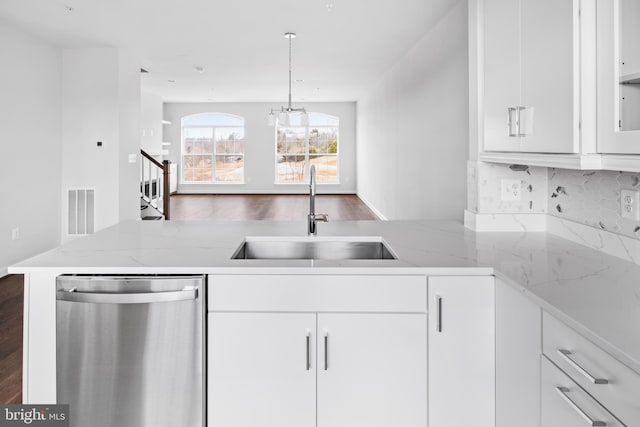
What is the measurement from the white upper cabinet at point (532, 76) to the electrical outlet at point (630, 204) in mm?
345

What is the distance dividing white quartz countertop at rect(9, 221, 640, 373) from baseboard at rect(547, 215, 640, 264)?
0.12ft

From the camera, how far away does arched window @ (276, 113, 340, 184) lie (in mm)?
13859

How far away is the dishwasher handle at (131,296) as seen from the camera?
62.9 inches

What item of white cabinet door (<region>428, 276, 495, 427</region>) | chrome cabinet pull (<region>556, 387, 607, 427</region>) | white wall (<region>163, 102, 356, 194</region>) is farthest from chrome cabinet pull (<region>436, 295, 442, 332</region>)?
white wall (<region>163, 102, 356, 194</region>)

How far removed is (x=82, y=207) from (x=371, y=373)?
18.0 feet

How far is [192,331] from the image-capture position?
163 centimetres

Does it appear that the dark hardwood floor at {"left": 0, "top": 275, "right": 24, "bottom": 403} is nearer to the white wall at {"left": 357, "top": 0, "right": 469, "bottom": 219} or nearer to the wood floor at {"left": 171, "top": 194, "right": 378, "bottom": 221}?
the white wall at {"left": 357, "top": 0, "right": 469, "bottom": 219}

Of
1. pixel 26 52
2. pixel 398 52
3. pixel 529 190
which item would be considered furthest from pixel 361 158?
pixel 529 190

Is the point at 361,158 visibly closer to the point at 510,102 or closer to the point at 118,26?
the point at 118,26

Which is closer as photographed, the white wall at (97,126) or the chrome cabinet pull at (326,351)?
the chrome cabinet pull at (326,351)

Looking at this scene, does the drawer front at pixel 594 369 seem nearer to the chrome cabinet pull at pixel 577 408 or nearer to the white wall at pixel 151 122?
the chrome cabinet pull at pixel 577 408
